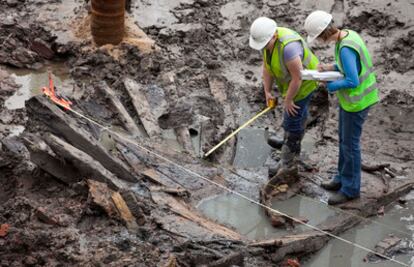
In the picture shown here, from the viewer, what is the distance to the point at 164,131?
8336mm

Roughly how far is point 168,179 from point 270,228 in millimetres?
1362

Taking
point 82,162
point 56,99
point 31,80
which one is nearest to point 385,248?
point 82,162

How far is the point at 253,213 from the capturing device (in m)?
7.01

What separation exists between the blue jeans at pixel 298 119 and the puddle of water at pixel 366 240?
142 centimetres

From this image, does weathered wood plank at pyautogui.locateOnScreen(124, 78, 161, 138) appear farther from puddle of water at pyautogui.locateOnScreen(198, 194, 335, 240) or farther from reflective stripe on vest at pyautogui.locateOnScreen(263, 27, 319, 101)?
reflective stripe on vest at pyautogui.locateOnScreen(263, 27, 319, 101)

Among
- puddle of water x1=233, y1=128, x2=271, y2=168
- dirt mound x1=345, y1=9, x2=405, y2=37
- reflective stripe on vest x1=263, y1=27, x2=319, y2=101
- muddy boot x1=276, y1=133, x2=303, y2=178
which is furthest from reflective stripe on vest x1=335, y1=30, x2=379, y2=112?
dirt mound x1=345, y1=9, x2=405, y2=37

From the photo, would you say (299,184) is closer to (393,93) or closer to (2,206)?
(393,93)

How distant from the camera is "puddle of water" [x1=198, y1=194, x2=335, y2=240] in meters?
6.77

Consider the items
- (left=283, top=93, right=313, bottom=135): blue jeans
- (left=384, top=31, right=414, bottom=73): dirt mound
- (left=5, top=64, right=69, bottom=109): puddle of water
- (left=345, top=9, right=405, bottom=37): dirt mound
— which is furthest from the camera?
(left=345, top=9, right=405, bottom=37): dirt mound

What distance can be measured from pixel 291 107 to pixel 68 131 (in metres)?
2.61

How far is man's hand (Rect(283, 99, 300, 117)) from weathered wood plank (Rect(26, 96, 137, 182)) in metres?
2.07

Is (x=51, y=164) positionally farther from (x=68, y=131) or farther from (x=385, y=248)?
(x=385, y=248)

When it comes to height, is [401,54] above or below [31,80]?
above

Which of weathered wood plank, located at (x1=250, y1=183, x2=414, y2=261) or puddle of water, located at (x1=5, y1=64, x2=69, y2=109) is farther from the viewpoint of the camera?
puddle of water, located at (x1=5, y1=64, x2=69, y2=109)
